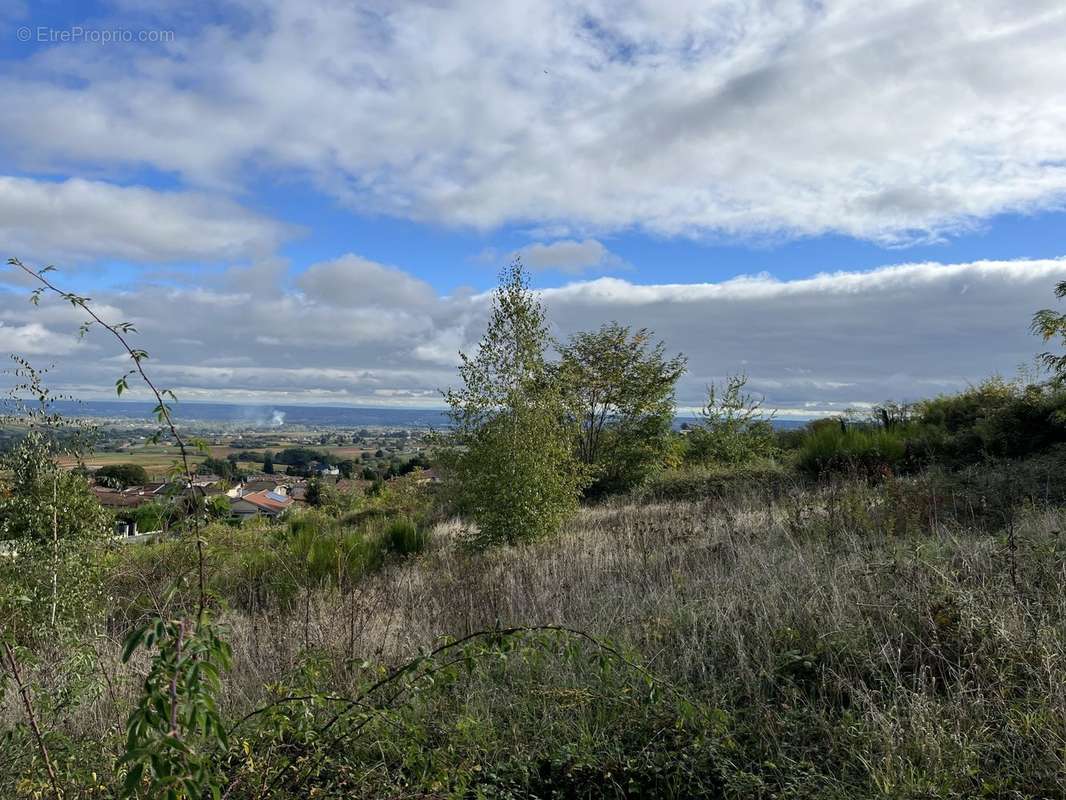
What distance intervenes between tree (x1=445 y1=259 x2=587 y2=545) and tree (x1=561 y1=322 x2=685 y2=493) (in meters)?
5.85

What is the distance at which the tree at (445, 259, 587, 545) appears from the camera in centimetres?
968

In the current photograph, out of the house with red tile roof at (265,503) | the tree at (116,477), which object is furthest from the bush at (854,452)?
the house with red tile roof at (265,503)

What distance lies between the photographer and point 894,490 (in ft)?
27.3

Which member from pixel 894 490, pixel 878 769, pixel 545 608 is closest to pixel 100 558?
pixel 545 608

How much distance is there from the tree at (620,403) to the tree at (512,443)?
585 centimetres

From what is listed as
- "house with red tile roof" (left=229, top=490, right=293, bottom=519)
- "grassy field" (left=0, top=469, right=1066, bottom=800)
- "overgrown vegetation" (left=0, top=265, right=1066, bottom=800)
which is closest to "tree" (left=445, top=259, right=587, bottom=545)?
"overgrown vegetation" (left=0, top=265, right=1066, bottom=800)

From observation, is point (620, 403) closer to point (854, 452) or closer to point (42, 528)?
point (854, 452)

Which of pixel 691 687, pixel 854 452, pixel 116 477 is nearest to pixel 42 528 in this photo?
pixel 116 477

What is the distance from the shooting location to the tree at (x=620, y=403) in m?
17.4

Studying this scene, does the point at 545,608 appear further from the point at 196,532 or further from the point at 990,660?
the point at 196,532

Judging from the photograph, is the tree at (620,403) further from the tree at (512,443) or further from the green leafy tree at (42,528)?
the green leafy tree at (42,528)

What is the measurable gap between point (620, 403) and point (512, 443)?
29.1ft

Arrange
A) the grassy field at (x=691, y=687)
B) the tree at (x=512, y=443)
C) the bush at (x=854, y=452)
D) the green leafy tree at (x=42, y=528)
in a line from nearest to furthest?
1. the grassy field at (x=691, y=687)
2. the green leafy tree at (x=42, y=528)
3. the tree at (x=512, y=443)
4. the bush at (x=854, y=452)

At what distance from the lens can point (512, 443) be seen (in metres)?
9.78
